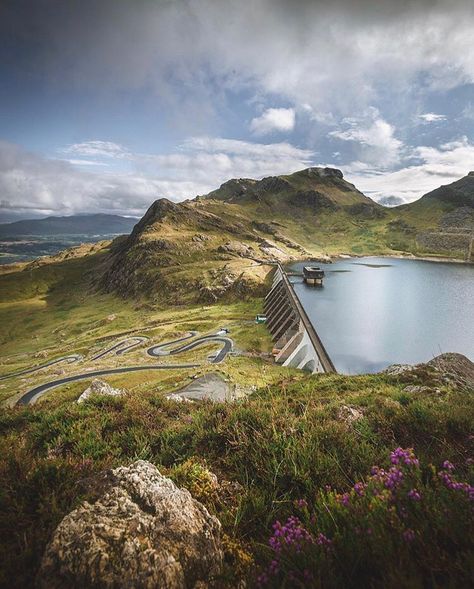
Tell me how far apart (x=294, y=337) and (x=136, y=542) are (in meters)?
63.5

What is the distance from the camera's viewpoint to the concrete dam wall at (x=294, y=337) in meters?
49.8

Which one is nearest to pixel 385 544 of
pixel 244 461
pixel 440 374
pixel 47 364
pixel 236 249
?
pixel 244 461

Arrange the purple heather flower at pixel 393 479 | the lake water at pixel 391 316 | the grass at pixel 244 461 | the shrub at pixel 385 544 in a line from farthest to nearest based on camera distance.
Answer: the lake water at pixel 391 316 < the purple heather flower at pixel 393 479 < the grass at pixel 244 461 < the shrub at pixel 385 544

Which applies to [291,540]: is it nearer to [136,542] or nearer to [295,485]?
[136,542]

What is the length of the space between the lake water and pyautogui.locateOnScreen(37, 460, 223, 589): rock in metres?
51.9

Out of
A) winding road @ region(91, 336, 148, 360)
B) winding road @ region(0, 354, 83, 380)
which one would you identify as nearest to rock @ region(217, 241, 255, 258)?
winding road @ region(91, 336, 148, 360)

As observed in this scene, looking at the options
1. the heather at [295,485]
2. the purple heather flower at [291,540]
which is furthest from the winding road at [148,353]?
the purple heather flower at [291,540]

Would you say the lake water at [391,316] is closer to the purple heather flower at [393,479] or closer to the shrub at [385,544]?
the purple heather flower at [393,479]

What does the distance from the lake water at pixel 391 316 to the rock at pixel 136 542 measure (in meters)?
51.9

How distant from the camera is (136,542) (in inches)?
136

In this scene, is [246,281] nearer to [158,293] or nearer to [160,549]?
[158,293]

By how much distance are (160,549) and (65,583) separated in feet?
3.14

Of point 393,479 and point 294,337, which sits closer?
point 393,479

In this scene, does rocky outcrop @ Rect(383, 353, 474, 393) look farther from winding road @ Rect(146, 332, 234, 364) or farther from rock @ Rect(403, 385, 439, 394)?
winding road @ Rect(146, 332, 234, 364)
